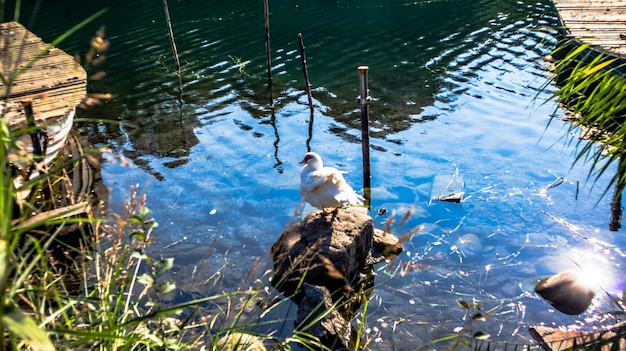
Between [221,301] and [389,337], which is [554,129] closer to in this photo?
[389,337]

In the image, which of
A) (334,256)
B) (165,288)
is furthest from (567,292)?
(165,288)

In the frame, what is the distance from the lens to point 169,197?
1041 cm

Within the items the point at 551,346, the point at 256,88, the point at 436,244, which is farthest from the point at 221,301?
the point at 256,88

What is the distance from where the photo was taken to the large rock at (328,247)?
7254 mm

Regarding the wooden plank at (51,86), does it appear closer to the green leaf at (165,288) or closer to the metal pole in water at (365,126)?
the metal pole in water at (365,126)

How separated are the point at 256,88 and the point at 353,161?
523 cm

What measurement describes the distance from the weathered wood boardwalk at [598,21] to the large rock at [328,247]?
6546 mm

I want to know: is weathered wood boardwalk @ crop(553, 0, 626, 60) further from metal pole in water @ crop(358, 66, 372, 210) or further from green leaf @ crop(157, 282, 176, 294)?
green leaf @ crop(157, 282, 176, 294)

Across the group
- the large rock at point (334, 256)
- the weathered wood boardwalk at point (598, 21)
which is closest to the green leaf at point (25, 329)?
the large rock at point (334, 256)

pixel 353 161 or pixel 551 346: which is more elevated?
pixel 551 346

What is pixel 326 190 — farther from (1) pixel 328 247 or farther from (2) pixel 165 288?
(2) pixel 165 288

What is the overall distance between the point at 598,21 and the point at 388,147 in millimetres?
6406

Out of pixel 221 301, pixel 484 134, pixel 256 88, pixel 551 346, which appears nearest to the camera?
pixel 551 346

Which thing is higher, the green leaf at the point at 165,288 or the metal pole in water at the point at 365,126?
the green leaf at the point at 165,288
